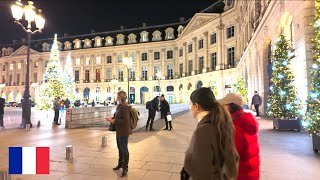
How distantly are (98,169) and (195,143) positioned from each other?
441cm

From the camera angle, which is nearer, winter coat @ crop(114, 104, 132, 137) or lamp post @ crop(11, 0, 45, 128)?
winter coat @ crop(114, 104, 132, 137)

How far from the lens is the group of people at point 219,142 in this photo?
Result: 1.93 meters

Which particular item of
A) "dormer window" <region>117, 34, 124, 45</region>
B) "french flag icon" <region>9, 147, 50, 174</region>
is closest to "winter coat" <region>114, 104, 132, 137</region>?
"french flag icon" <region>9, 147, 50, 174</region>

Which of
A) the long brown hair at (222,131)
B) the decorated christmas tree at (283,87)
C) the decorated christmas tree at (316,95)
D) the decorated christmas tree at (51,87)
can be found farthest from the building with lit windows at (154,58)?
the long brown hair at (222,131)

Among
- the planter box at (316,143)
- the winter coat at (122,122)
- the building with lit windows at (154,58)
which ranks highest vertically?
the building with lit windows at (154,58)

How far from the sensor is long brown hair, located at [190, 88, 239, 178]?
78.0 inches

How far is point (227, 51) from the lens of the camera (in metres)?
43.3

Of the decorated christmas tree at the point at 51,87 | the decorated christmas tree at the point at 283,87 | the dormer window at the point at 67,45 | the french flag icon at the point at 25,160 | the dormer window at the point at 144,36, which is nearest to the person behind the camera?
the french flag icon at the point at 25,160

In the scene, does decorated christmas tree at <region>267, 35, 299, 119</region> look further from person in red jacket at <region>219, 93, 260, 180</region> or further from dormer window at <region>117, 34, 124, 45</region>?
dormer window at <region>117, 34, 124, 45</region>

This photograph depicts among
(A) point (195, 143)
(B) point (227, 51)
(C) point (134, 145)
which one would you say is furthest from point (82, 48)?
(A) point (195, 143)

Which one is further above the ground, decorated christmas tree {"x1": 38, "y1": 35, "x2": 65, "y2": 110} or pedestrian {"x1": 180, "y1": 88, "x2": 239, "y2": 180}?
decorated christmas tree {"x1": 38, "y1": 35, "x2": 65, "y2": 110}

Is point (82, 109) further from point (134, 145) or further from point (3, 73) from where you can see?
point (3, 73)

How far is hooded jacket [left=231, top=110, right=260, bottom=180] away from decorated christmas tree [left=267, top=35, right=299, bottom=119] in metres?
9.84

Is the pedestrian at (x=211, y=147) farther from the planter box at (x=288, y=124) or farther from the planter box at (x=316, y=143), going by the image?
the planter box at (x=288, y=124)
